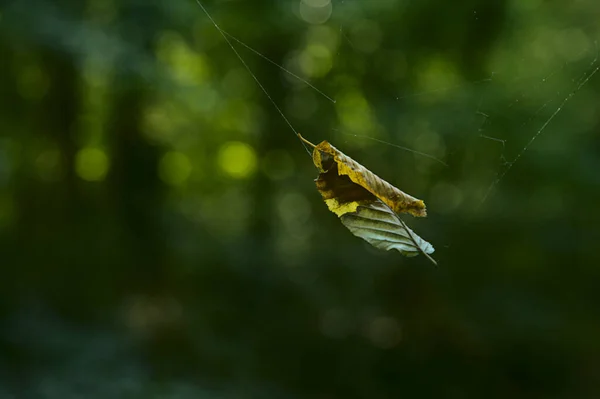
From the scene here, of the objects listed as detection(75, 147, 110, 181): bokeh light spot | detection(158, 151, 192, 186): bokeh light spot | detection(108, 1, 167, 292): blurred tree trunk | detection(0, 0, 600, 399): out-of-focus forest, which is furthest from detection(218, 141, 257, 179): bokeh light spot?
detection(75, 147, 110, 181): bokeh light spot

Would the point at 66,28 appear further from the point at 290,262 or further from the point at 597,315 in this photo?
the point at 597,315

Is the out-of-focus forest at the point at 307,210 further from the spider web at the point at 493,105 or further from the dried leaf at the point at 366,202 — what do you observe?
the dried leaf at the point at 366,202

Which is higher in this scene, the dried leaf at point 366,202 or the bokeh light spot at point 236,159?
the bokeh light spot at point 236,159

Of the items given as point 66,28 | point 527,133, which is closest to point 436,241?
point 527,133

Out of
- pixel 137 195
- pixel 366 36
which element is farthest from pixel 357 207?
pixel 137 195

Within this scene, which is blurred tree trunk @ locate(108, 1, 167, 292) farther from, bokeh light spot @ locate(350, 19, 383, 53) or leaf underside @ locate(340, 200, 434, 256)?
leaf underside @ locate(340, 200, 434, 256)

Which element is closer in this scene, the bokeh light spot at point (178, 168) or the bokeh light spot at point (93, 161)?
the bokeh light spot at point (93, 161)

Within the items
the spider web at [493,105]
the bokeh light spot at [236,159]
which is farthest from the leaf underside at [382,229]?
the bokeh light spot at [236,159]

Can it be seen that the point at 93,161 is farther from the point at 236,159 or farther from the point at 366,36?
→ the point at 366,36
